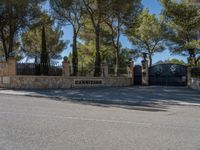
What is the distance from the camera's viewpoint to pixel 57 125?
8.66m

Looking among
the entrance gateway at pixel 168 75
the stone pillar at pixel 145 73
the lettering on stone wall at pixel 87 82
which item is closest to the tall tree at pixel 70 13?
the lettering on stone wall at pixel 87 82

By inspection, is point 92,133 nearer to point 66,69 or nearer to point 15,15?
point 66,69

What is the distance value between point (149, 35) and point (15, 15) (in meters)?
23.0

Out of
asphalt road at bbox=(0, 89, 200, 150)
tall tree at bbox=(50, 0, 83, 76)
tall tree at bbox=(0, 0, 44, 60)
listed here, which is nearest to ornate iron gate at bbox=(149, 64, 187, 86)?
tall tree at bbox=(50, 0, 83, 76)

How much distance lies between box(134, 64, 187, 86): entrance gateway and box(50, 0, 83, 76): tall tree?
829 centimetres

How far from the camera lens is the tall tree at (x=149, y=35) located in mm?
44781

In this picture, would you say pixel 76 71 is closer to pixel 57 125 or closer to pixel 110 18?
pixel 110 18

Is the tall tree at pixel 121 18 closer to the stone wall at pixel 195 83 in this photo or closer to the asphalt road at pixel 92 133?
the stone wall at pixel 195 83

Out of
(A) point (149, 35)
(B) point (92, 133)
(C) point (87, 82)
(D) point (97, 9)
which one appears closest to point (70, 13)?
(D) point (97, 9)

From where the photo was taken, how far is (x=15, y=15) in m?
28.2

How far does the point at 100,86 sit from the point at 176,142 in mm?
21464

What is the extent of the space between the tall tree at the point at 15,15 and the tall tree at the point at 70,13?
197cm

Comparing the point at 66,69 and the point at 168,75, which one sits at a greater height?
the point at 66,69

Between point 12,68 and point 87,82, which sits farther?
point 87,82
